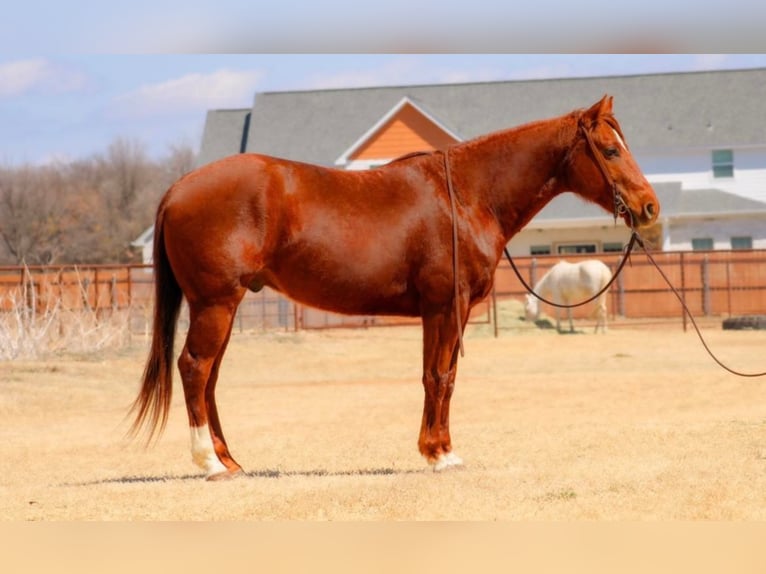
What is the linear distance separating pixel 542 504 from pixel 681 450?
2690 mm

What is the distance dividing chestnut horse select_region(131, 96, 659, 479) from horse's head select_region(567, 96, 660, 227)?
10mm

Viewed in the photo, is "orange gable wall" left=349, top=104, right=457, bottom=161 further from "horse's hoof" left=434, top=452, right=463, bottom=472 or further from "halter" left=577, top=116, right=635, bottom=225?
"horse's hoof" left=434, top=452, right=463, bottom=472

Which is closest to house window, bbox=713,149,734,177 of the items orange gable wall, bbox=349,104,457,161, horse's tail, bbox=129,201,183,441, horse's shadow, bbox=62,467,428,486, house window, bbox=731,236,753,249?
house window, bbox=731,236,753,249

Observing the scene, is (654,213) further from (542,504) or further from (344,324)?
(344,324)

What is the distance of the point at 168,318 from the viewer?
8.43 m

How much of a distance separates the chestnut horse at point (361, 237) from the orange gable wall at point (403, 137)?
31.5 metres

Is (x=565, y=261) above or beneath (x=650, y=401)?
above

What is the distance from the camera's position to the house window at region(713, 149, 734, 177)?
135 ft

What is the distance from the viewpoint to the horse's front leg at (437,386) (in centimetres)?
830

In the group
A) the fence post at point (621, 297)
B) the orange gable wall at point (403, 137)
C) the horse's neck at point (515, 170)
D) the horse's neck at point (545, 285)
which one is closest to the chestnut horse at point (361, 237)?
the horse's neck at point (515, 170)

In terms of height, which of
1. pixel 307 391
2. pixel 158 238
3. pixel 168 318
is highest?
pixel 158 238

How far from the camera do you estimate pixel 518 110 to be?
44031 millimetres

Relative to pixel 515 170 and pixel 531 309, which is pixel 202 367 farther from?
pixel 531 309

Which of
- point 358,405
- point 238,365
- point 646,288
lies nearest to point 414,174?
point 358,405
